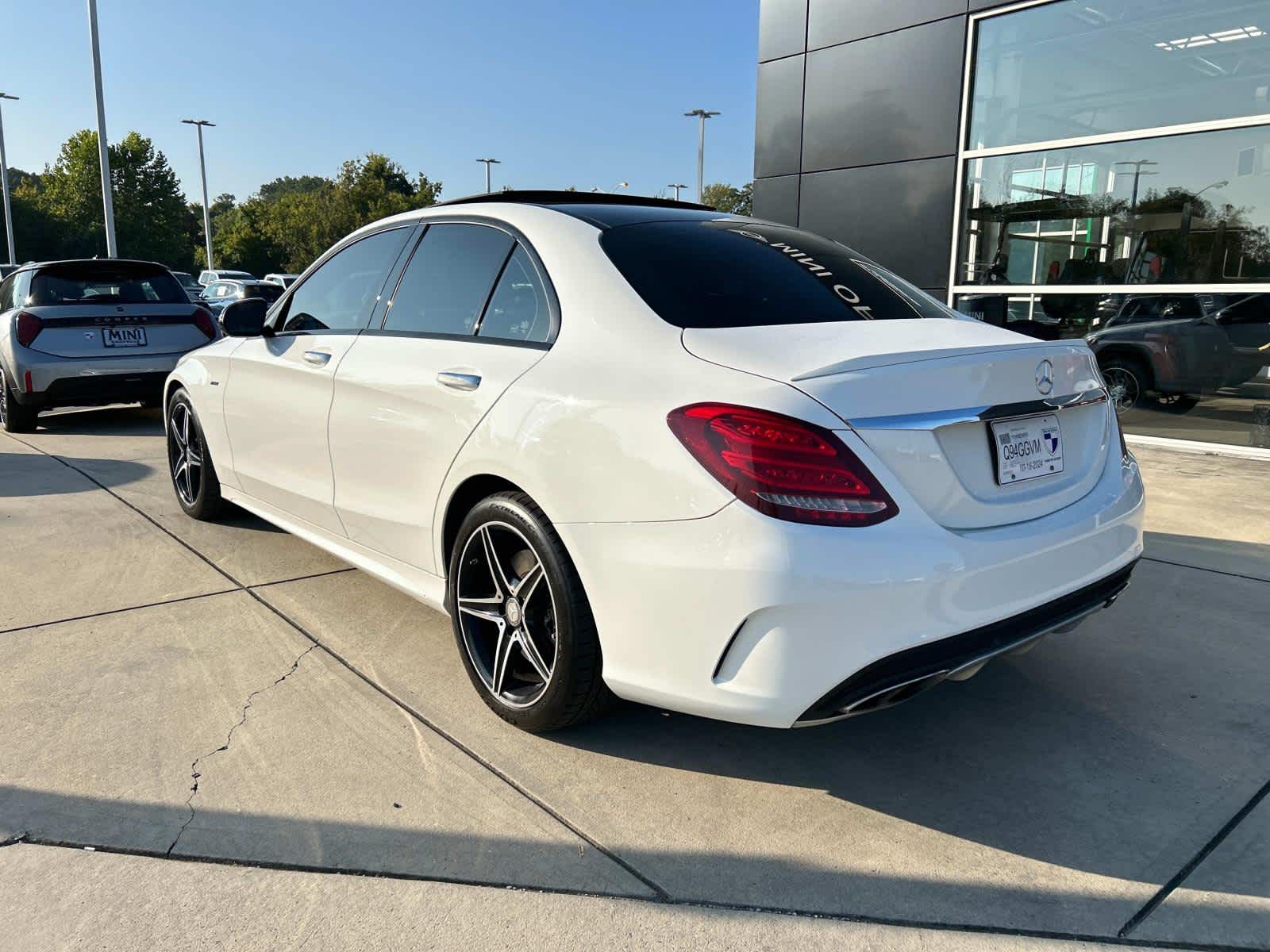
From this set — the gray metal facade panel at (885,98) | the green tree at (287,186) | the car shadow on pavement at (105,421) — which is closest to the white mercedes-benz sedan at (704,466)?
the car shadow on pavement at (105,421)

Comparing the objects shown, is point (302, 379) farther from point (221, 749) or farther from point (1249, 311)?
point (1249, 311)

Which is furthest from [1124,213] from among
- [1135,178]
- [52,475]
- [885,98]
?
[52,475]

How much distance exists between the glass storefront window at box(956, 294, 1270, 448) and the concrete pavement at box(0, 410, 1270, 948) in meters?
4.64

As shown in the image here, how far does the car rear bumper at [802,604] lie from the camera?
2.08 metres

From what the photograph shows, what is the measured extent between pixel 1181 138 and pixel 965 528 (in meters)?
7.59

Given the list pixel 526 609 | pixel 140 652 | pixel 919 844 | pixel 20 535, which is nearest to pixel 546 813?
pixel 526 609

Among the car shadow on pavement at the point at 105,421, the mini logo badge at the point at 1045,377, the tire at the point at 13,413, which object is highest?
the mini logo badge at the point at 1045,377

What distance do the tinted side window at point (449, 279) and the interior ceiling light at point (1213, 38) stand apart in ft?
24.8

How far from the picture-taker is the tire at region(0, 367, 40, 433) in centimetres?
826

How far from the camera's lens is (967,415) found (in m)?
2.29

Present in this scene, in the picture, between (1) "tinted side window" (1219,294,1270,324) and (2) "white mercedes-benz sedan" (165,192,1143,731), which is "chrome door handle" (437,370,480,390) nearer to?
(2) "white mercedes-benz sedan" (165,192,1143,731)

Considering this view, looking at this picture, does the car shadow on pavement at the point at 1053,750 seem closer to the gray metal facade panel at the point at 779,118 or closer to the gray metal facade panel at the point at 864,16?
the gray metal facade panel at the point at 864,16

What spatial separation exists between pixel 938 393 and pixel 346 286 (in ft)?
8.50

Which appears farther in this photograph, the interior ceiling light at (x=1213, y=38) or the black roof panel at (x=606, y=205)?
the interior ceiling light at (x=1213, y=38)
